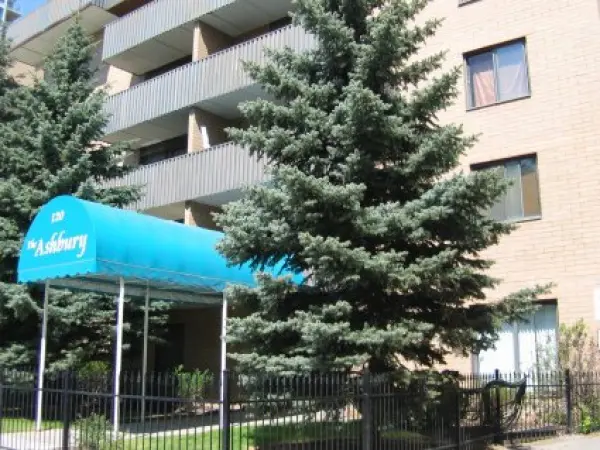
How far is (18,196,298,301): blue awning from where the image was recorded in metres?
12.2

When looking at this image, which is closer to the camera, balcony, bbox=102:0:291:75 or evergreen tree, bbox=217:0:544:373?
evergreen tree, bbox=217:0:544:373

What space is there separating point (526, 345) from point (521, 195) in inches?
140

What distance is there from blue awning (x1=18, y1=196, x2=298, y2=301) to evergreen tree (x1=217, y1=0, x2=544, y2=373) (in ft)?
8.08

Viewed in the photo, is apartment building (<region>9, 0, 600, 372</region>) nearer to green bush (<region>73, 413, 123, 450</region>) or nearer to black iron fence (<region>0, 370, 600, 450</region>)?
black iron fence (<region>0, 370, 600, 450</region>)

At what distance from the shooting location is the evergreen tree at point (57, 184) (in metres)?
16.3

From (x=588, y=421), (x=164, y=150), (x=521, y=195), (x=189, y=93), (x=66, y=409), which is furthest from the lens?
(x=164, y=150)

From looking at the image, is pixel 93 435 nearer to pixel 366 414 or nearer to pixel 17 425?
pixel 17 425

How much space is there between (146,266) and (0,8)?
229ft

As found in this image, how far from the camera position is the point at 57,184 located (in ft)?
55.9

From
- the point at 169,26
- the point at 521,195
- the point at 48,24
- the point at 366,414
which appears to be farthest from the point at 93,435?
the point at 48,24

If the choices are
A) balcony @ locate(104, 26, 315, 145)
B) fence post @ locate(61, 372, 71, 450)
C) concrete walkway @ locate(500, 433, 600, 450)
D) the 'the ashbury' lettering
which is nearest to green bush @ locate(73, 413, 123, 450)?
fence post @ locate(61, 372, 71, 450)

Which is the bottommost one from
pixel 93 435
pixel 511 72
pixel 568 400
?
pixel 93 435

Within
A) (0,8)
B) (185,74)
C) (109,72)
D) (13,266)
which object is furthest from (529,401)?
(0,8)

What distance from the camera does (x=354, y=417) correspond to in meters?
9.22
